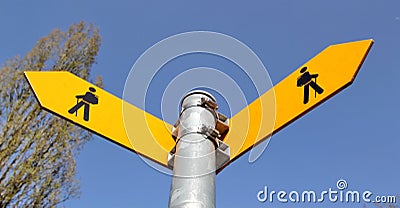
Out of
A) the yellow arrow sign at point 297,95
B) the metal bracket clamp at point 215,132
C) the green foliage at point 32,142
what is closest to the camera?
the metal bracket clamp at point 215,132

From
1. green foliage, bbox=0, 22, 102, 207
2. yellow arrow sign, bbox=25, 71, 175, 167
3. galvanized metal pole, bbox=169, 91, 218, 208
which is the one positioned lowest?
galvanized metal pole, bbox=169, 91, 218, 208

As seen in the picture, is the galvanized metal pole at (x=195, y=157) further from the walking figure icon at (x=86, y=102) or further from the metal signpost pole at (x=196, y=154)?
the walking figure icon at (x=86, y=102)

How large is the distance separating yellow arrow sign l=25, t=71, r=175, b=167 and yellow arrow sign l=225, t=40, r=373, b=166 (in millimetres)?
239

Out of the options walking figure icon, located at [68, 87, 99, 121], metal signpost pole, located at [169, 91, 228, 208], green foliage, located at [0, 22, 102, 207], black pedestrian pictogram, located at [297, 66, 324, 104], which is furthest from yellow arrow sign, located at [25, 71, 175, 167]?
green foliage, located at [0, 22, 102, 207]

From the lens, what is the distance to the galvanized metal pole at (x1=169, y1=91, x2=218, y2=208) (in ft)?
3.30

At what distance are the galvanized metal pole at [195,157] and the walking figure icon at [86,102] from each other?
36 centimetres

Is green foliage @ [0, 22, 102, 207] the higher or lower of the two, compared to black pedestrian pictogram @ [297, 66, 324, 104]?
higher

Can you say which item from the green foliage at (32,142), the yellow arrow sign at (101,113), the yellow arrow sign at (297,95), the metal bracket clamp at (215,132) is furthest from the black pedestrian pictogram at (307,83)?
the green foliage at (32,142)

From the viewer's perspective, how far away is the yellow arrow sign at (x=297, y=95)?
1317 mm

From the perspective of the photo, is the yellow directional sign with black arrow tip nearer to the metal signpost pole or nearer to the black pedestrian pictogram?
the black pedestrian pictogram

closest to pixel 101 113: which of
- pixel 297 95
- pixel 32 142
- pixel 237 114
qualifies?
pixel 237 114

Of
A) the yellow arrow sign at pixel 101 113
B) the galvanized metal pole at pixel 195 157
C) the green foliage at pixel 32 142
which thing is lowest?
the galvanized metal pole at pixel 195 157

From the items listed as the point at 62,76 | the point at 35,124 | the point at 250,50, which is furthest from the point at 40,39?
the point at 250,50

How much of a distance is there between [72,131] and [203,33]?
8184 millimetres
